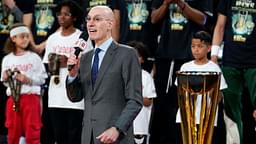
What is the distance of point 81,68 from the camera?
4.85 meters

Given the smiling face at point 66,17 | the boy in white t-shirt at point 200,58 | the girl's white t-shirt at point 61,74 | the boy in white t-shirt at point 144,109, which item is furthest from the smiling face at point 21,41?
the boy in white t-shirt at point 200,58

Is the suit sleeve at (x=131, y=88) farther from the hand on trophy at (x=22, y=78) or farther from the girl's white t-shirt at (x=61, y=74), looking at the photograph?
the hand on trophy at (x=22, y=78)

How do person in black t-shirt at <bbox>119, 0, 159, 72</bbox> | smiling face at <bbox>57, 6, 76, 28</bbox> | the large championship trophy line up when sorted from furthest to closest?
1. person in black t-shirt at <bbox>119, 0, 159, 72</bbox>
2. smiling face at <bbox>57, 6, 76, 28</bbox>
3. the large championship trophy

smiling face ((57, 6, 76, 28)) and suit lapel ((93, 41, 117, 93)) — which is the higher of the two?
smiling face ((57, 6, 76, 28))

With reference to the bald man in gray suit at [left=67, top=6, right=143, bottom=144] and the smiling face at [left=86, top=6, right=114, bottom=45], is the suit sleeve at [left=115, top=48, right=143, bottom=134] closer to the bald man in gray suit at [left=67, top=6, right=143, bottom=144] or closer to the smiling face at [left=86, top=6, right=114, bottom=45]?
the bald man in gray suit at [left=67, top=6, right=143, bottom=144]

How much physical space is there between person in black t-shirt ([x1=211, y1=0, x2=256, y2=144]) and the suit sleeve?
2.24 metres

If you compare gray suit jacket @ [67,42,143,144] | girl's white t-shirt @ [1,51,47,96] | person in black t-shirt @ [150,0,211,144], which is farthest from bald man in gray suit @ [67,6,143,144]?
girl's white t-shirt @ [1,51,47,96]

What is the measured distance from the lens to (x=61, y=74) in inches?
275

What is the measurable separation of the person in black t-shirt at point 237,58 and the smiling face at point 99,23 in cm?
235

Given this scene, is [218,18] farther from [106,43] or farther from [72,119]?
[106,43]

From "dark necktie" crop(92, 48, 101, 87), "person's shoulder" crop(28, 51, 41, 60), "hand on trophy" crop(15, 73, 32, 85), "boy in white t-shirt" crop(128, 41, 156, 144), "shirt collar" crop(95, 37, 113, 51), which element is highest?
"shirt collar" crop(95, 37, 113, 51)

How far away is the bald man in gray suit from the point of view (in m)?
4.68

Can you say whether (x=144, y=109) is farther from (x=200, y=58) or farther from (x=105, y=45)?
(x=105, y=45)

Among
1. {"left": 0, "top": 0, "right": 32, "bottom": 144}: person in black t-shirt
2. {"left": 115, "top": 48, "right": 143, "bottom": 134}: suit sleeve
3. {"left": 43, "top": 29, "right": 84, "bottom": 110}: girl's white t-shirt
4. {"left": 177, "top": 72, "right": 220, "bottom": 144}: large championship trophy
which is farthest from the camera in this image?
{"left": 0, "top": 0, "right": 32, "bottom": 144}: person in black t-shirt
